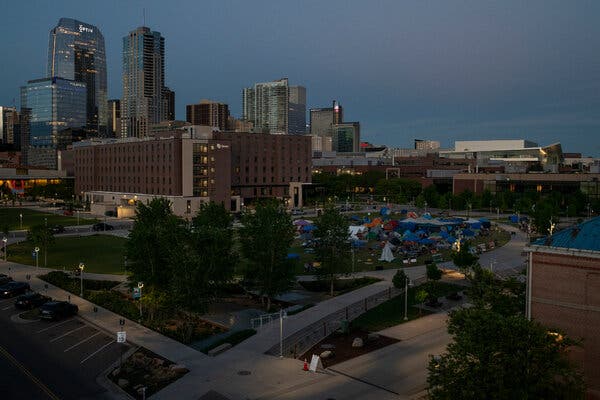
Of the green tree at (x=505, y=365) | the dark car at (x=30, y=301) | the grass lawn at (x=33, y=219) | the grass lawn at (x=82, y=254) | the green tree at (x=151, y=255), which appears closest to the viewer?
the green tree at (x=505, y=365)

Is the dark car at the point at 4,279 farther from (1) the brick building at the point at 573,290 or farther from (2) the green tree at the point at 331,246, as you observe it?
(1) the brick building at the point at 573,290

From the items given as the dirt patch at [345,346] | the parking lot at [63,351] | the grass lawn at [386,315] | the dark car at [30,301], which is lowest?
the parking lot at [63,351]

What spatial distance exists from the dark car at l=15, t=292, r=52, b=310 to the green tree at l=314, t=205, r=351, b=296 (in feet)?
67.3

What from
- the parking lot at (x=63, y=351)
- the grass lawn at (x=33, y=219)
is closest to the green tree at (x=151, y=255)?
the parking lot at (x=63, y=351)

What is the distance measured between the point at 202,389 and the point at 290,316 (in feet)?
41.5

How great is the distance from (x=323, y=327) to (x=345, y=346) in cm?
360

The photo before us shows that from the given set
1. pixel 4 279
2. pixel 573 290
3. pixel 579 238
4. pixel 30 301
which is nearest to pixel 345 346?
pixel 573 290

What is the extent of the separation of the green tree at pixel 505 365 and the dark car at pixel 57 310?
26.6 metres

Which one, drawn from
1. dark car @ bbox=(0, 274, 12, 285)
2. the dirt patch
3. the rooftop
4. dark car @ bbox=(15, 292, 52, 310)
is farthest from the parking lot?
the rooftop

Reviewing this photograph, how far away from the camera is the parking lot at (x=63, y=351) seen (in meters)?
23.4

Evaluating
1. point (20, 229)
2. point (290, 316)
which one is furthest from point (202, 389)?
point (20, 229)

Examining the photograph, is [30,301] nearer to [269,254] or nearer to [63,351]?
[63,351]

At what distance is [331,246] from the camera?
42844 mm

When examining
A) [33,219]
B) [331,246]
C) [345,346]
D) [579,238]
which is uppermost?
[579,238]
